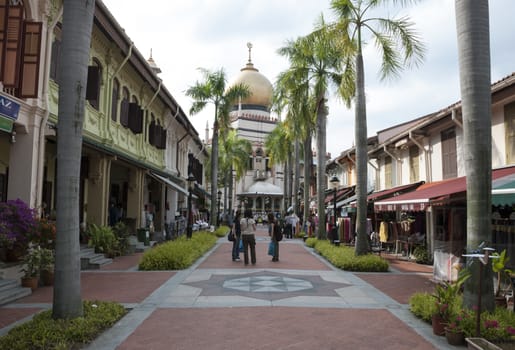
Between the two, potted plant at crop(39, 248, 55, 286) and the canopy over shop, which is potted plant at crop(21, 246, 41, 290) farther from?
the canopy over shop

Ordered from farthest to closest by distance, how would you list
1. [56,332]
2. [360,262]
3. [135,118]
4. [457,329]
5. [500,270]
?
[135,118] < [360,262] < [500,270] < [457,329] < [56,332]

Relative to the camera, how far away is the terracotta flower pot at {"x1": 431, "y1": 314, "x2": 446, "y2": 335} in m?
6.07

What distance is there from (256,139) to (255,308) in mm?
55001

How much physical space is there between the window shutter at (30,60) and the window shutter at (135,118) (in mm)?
7952

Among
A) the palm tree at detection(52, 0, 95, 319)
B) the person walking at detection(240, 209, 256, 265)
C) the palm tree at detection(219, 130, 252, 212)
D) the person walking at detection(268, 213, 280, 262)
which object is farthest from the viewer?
the palm tree at detection(219, 130, 252, 212)

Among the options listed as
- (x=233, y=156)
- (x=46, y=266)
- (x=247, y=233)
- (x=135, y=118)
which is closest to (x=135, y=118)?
(x=135, y=118)

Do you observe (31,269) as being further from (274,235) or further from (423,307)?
(423,307)

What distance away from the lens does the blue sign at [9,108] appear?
9.01m

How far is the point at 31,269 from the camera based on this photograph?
9.32 metres

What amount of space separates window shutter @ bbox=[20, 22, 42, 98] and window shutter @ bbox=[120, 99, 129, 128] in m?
7.47

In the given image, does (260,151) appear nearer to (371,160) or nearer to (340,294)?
(371,160)

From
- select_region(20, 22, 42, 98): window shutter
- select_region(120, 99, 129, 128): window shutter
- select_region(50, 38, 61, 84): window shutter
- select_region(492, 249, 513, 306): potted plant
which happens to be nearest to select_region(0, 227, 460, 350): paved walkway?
select_region(492, 249, 513, 306): potted plant

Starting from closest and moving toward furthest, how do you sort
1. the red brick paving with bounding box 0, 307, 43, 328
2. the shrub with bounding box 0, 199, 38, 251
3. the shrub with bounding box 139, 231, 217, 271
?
the red brick paving with bounding box 0, 307, 43, 328
the shrub with bounding box 0, 199, 38, 251
the shrub with bounding box 139, 231, 217, 271

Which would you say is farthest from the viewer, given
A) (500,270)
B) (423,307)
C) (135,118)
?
(135,118)
